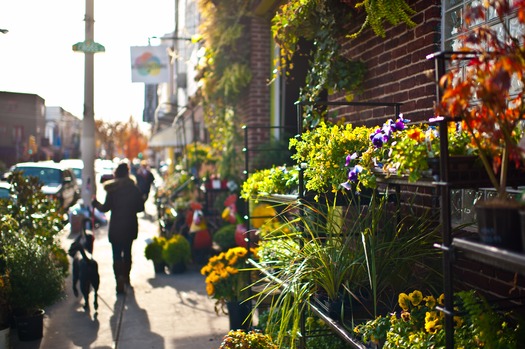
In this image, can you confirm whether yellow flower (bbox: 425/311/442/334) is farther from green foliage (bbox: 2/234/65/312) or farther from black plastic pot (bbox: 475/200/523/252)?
green foliage (bbox: 2/234/65/312)

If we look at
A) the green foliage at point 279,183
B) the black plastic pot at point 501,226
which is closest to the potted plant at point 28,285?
the green foliage at point 279,183

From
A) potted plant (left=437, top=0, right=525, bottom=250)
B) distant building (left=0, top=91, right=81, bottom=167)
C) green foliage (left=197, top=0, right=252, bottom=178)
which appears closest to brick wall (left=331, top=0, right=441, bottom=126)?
potted plant (left=437, top=0, right=525, bottom=250)

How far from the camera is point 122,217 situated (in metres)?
8.25

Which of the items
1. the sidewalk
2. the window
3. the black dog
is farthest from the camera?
the black dog

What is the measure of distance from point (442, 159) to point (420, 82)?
2183mm

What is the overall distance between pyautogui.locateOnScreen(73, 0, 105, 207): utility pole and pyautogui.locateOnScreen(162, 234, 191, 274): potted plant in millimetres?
2519

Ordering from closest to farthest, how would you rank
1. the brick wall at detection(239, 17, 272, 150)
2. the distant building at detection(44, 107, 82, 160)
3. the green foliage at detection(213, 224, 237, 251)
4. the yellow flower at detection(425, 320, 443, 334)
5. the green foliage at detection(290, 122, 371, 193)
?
the yellow flower at detection(425, 320, 443, 334) → the green foliage at detection(290, 122, 371, 193) → the green foliage at detection(213, 224, 237, 251) → the brick wall at detection(239, 17, 272, 150) → the distant building at detection(44, 107, 82, 160)

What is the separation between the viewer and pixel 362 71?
5.37 metres

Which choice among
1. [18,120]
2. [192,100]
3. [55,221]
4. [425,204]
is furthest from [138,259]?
[18,120]

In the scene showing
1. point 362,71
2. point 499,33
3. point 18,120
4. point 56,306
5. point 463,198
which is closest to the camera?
point 499,33

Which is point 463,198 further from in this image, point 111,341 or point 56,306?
point 56,306

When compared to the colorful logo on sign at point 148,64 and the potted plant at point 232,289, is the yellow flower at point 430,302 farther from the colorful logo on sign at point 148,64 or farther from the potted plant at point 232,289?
the colorful logo on sign at point 148,64

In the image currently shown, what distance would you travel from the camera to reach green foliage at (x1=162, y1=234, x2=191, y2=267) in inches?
363

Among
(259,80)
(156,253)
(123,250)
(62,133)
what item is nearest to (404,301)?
(123,250)
